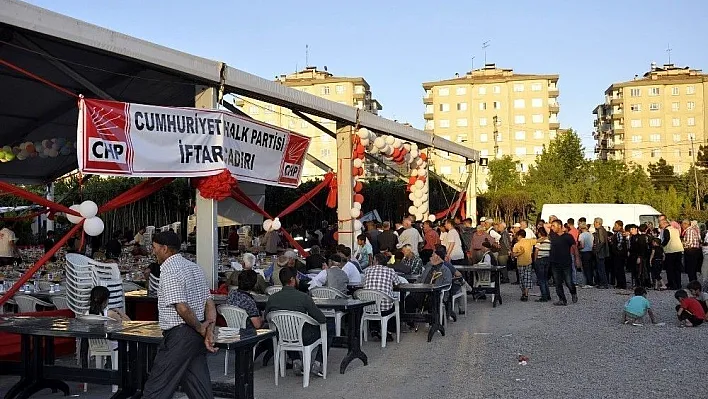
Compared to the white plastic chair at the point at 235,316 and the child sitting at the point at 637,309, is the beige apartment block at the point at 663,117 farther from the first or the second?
the white plastic chair at the point at 235,316

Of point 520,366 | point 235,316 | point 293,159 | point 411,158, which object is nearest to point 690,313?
point 520,366

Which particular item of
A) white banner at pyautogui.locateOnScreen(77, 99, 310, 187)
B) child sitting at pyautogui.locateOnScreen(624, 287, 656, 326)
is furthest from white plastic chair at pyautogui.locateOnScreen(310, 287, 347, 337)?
child sitting at pyautogui.locateOnScreen(624, 287, 656, 326)

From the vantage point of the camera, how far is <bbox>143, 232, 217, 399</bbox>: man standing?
5.34 metres

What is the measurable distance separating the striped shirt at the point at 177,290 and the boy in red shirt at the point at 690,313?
863cm

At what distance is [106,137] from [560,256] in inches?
345

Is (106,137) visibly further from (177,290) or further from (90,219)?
(177,290)

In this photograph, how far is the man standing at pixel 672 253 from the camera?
53.9 feet

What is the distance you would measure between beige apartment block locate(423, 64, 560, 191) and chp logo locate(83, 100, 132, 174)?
70.1 m

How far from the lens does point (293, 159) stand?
12.6 m

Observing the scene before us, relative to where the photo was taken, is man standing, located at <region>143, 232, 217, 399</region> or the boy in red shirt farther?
the boy in red shirt

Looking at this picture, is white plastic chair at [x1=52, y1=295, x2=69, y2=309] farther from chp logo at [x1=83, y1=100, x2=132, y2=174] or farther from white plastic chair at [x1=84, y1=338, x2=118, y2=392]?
white plastic chair at [x1=84, y1=338, x2=118, y2=392]

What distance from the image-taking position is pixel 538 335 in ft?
35.9

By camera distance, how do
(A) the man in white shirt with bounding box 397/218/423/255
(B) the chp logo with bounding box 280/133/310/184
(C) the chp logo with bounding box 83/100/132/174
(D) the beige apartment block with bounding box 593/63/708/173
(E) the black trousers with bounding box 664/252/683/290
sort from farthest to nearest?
(D) the beige apartment block with bounding box 593/63/708/173 → (E) the black trousers with bounding box 664/252/683/290 → (A) the man in white shirt with bounding box 397/218/423/255 → (B) the chp logo with bounding box 280/133/310/184 → (C) the chp logo with bounding box 83/100/132/174

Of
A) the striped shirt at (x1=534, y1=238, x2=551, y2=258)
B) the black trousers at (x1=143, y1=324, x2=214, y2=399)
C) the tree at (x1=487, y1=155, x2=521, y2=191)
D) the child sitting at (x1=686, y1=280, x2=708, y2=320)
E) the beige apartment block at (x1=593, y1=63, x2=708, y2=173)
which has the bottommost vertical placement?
the child sitting at (x1=686, y1=280, x2=708, y2=320)
